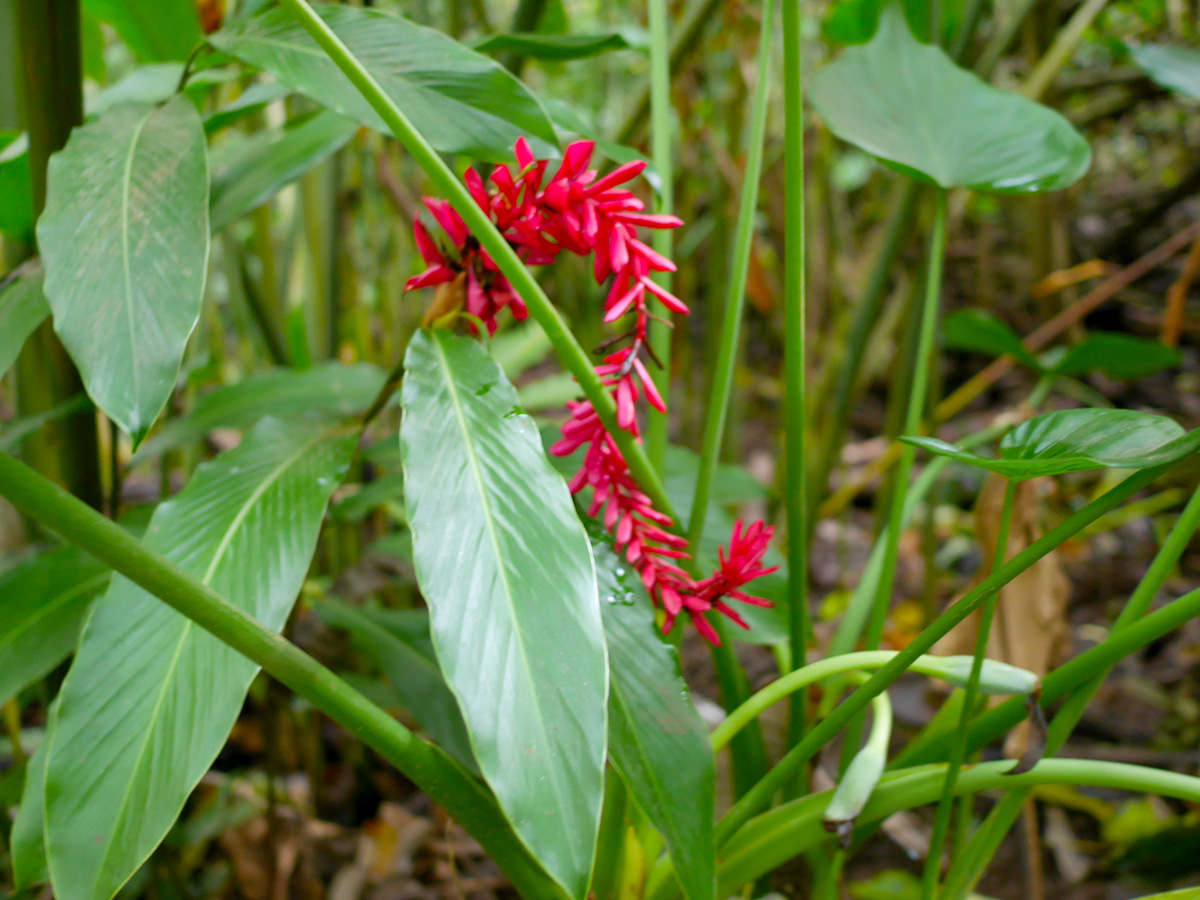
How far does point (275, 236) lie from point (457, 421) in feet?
4.36

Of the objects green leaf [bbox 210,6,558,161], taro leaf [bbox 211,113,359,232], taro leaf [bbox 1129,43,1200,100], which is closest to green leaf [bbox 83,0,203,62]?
taro leaf [bbox 211,113,359,232]

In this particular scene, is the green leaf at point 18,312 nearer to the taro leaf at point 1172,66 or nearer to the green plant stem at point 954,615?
the green plant stem at point 954,615

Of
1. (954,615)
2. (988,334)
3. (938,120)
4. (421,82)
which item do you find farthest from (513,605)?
(988,334)

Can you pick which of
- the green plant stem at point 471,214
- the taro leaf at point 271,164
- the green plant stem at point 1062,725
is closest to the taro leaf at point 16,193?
the taro leaf at point 271,164

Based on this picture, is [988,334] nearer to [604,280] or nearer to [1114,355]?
[1114,355]

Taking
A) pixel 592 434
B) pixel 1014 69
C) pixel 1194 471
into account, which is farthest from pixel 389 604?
pixel 1014 69

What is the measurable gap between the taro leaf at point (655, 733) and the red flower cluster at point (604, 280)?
0.02 m

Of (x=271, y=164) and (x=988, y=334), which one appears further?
(x=988, y=334)

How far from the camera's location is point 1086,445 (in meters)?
0.35

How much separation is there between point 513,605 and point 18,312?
40cm

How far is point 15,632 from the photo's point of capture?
0.52 meters

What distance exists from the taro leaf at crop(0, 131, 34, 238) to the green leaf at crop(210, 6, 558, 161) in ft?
0.60

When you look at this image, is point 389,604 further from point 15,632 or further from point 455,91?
point 455,91

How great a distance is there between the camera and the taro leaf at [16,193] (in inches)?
21.2
